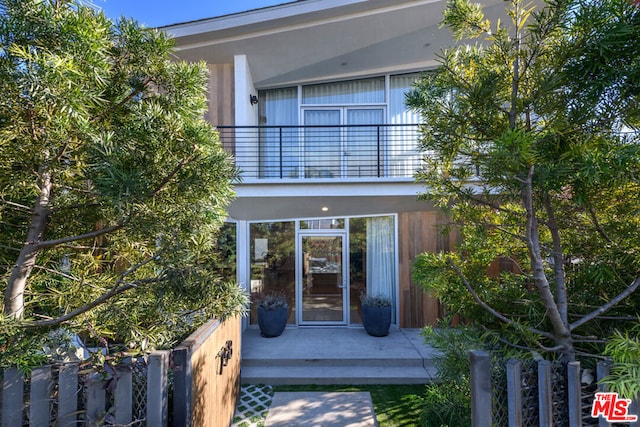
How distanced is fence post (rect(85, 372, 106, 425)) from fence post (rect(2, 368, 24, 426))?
0.40 metres

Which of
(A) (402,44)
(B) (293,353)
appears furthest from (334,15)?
(B) (293,353)

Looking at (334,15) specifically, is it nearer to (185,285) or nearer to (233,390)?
(185,285)

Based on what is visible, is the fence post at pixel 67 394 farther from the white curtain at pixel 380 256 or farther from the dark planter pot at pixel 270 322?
the white curtain at pixel 380 256

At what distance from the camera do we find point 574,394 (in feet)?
→ 5.97

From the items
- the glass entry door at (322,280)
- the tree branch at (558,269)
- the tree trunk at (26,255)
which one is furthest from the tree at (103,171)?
the glass entry door at (322,280)

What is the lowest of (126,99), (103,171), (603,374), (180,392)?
(180,392)

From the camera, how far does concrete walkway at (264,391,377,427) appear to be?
143 inches

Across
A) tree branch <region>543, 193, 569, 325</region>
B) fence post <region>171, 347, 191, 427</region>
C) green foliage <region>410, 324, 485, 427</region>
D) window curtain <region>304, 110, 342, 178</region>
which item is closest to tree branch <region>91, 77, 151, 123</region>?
fence post <region>171, 347, 191, 427</region>

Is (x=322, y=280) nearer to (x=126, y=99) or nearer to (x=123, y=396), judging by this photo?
(x=123, y=396)

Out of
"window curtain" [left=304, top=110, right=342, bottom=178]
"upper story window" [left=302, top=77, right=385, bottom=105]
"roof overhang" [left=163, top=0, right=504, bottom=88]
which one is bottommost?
"window curtain" [left=304, top=110, right=342, bottom=178]

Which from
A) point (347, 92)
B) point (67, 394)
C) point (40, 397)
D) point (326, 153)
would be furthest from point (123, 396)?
point (347, 92)

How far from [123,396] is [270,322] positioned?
427cm

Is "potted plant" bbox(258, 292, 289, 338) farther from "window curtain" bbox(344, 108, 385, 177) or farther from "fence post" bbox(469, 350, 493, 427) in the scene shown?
"fence post" bbox(469, 350, 493, 427)

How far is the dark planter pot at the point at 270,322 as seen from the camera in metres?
6.07
